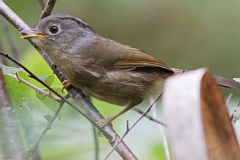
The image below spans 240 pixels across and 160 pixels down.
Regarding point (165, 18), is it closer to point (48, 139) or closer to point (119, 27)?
point (119, 27)

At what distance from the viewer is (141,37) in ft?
21.5

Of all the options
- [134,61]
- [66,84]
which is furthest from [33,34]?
[134,61]

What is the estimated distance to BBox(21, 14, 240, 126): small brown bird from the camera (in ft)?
11.1

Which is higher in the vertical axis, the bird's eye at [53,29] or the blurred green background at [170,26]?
the bird's eye at [53,29]

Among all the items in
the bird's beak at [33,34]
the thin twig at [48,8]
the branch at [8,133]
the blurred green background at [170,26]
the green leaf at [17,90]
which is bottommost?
the blurred green background at [170,26]

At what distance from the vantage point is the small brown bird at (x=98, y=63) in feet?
11.1

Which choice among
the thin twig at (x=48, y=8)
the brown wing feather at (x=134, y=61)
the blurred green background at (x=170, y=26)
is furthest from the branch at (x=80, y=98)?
the blurred green background at (x=170, y=26)

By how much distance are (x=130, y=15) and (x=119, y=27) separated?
0.22 m

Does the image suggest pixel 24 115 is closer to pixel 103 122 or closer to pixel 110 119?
pixel 103 122

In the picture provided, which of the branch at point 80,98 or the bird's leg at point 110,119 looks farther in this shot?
the bird's leg at point 110,119

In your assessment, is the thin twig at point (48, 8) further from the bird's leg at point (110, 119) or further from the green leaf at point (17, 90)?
the bird's leg at point (110, 119)

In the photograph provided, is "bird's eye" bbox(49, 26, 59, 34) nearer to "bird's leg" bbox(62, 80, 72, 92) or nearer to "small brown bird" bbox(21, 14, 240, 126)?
"small brown bird" bbox(21, 14, 240, 126)

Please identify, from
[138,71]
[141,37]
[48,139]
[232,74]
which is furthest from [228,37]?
[48,139]

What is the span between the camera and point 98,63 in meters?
3.48
